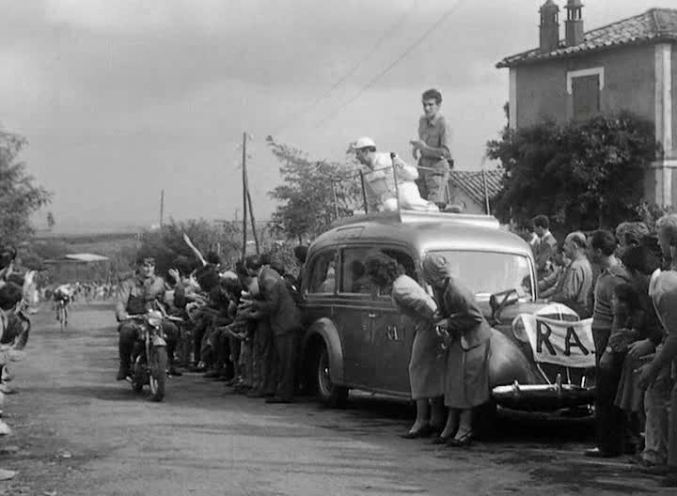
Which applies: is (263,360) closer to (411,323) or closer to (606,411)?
(411,323)

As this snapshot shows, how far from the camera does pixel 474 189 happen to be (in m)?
18.2

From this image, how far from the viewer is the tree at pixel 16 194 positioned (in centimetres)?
5750

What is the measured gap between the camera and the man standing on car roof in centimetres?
1523

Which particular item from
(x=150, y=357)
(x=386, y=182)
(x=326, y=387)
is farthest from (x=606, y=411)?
(x=150, y=357)

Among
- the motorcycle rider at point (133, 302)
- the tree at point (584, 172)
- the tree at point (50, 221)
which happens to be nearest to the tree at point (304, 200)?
the tree at point (584, 172)

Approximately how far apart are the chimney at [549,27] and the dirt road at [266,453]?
3124 centimetres

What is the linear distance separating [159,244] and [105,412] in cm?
6055

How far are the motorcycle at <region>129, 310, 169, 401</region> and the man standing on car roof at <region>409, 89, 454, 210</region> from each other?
3.67 meters

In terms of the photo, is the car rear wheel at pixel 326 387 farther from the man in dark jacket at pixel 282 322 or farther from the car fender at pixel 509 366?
the car fender at pixel 509 366

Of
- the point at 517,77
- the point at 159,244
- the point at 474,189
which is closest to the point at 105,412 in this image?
the point at 474,189

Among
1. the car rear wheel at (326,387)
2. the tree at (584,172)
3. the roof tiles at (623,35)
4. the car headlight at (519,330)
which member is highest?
the roof tiles at (623,35)

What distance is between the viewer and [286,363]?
50.9ft

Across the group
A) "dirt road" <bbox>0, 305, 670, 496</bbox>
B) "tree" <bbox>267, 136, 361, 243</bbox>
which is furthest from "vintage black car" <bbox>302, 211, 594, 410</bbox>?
"tree" <bbox>267, 136, 361, 243</bbox>

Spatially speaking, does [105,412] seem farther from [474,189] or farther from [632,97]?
[632,97]
